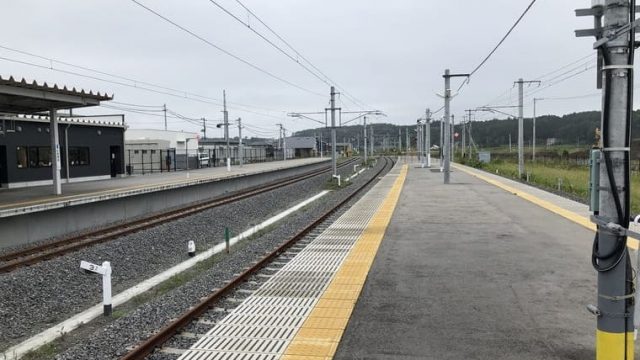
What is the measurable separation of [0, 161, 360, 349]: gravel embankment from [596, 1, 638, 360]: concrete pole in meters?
6.89

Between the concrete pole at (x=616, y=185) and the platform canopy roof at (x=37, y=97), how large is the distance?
1863 cm

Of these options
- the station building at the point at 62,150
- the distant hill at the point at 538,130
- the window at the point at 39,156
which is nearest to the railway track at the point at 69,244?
the station building at the point at 62,150

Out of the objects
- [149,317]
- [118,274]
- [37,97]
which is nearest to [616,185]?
[149,317]

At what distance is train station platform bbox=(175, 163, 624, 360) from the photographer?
18.1ft

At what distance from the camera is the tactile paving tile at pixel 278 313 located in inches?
222

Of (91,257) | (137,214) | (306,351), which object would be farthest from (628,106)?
(137,214)

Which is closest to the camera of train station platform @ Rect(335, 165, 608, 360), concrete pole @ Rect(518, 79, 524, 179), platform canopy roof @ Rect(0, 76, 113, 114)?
train station platform @ Rect(335, 165, 608, 360)

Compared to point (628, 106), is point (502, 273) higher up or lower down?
lower down

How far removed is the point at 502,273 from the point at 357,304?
2.79m

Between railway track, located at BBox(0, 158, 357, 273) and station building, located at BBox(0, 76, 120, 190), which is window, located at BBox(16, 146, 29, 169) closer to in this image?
station building, located at BBox(0, 76, 120, 190)

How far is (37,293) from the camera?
9.47 metres

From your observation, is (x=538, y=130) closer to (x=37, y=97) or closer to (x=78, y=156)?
(x=78, y=156)

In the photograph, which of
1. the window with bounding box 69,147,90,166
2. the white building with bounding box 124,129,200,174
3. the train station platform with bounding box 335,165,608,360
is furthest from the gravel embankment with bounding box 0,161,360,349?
the white building with bounding box 124,129,200,174

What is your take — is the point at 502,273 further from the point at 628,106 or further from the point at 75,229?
the point at 75,229
